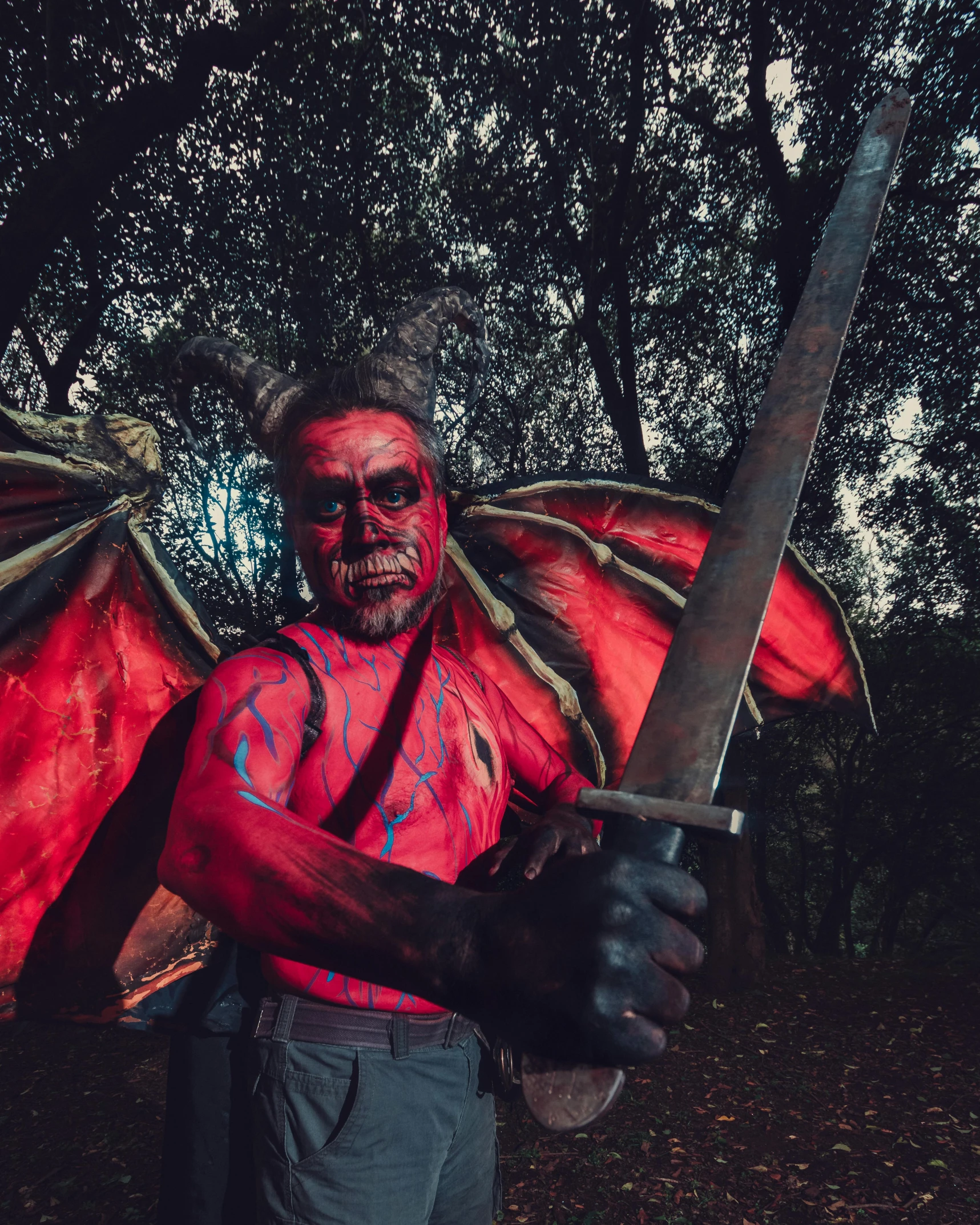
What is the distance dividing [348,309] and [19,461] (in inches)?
313

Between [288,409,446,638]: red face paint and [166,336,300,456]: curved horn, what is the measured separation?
28 centimetres

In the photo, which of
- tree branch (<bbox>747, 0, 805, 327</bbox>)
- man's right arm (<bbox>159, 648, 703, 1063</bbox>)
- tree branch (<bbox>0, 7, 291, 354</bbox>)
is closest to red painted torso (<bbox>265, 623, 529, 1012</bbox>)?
man's right arm (<bbox>159, 648, 703, 1063</bbox>)

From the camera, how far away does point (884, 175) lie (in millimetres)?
2246

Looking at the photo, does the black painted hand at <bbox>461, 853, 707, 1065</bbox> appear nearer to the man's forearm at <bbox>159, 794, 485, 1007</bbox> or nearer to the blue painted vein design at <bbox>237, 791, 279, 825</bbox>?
the man's forearm at <bbox>159, 794, 485, 1007</bbox>

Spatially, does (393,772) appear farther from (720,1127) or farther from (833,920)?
(833,920)

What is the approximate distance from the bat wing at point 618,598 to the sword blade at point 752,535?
51.5 inches

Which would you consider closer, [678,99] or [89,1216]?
[89,1216]

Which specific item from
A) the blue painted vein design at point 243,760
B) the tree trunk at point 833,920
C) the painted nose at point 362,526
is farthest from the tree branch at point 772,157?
the tree trunk at point 833,920

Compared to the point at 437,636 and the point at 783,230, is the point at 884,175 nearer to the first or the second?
the point at 437,636

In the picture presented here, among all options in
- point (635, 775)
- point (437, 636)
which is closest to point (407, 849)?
point (635, 775)

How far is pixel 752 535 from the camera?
1.55 metres

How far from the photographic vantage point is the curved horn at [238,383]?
262 centimetres

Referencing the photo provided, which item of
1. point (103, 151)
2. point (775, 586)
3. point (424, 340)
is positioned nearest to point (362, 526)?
point (424, 340)

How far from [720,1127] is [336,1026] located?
585 centimetres
